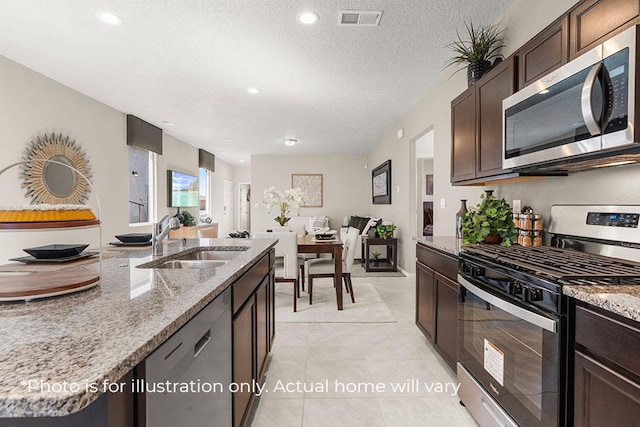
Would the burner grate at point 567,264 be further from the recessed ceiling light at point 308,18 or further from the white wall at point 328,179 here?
the white wall at point 328,179

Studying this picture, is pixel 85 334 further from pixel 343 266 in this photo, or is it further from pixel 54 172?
pixel 54 172

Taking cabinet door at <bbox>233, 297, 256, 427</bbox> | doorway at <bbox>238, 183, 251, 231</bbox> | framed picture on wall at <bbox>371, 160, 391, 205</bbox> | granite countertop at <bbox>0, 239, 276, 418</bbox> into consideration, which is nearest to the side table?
framed picture on wall at <bbox>371, 160, 391, 205</bbox>

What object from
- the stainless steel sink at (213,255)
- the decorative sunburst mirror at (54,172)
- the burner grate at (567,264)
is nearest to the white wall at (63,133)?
the decorative sunburst mirror at (54,172)

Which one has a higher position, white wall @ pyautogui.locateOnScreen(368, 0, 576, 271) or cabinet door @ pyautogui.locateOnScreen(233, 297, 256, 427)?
white wall @ pyautogui.locateOnScreen(368, 0, 576, 271)

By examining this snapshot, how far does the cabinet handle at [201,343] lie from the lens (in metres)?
0.96

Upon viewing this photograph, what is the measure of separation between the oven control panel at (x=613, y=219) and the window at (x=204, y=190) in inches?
311

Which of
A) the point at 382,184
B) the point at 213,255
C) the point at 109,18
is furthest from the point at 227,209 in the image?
the point at 213,255

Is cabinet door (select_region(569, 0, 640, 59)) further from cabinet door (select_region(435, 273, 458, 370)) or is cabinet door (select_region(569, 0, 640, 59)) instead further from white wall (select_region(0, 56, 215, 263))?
white wall (select_region(0, 56, 215, 263))

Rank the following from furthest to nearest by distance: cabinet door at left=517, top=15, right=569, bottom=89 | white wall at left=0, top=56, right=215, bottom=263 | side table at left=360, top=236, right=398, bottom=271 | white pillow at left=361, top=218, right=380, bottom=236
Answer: white pillow at left=361, top=218, right=380, bottom=236 → side table at left=360, top=236, right=398, bottom=271 → white wall at left=0, top=56, right=215, bottom=263 → cabinet door at left=517, top=15, right=569, bottom=89

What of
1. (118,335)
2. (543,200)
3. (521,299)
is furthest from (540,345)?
(118,335)

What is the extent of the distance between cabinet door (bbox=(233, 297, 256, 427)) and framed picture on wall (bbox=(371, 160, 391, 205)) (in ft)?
15.3

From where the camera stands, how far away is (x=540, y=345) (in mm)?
1197

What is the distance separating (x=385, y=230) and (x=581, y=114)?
4.13 metres

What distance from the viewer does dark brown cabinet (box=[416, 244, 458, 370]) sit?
6.55 feet
